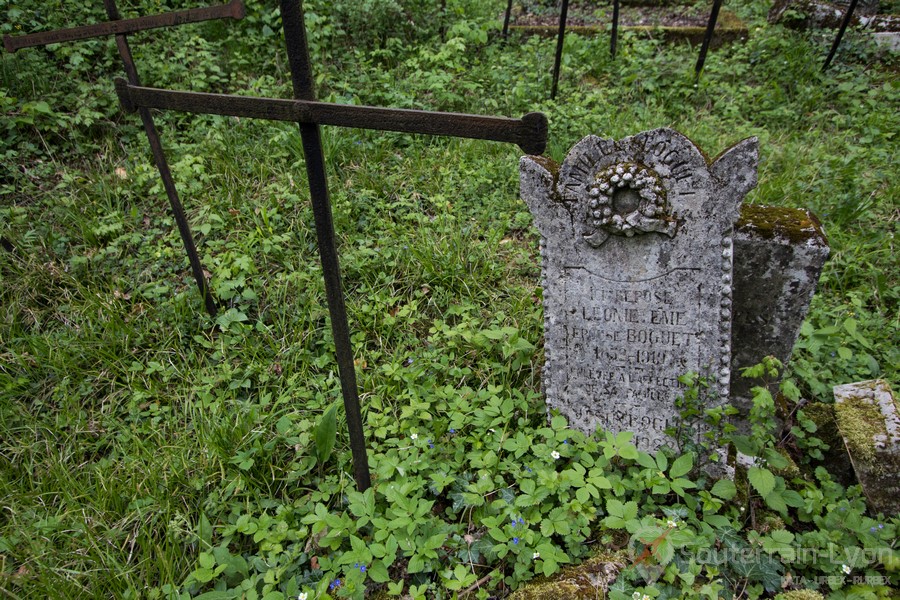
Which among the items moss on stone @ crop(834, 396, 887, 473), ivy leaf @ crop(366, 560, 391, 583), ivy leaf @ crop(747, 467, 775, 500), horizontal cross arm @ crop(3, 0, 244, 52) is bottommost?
ivy leaf @ crop(366, 560, 391, 583)

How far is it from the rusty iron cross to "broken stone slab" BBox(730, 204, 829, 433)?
1.41m

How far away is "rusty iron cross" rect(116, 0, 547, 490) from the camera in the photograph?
4.12 ft

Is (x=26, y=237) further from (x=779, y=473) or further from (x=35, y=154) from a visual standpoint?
(x=779, y=473)

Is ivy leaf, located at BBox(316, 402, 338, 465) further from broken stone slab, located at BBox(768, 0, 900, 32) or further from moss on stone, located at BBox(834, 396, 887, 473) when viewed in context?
broken stone slab, located at BBox(768, 0, 900, 32)

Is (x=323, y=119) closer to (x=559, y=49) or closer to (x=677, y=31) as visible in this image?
(x=559, y=49)

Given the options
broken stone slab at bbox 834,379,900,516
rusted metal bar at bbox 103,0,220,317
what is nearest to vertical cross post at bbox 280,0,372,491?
rusted metal bar at bbox 103,0,220,317

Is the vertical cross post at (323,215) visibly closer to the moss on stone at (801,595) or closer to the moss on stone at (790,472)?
the moss on stone at (801,595)

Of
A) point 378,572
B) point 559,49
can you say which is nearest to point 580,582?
point 378,572

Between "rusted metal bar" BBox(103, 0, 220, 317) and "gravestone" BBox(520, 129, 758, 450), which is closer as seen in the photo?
"gravestone" BBox(520, 129, 758, 450)

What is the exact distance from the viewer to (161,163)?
2699 millimetres

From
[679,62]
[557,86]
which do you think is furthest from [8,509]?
[679,62]

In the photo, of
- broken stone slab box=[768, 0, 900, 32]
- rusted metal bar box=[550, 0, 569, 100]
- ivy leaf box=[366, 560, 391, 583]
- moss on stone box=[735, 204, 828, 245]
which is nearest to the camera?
ivy leaf box=[366, 560, 391, 583]

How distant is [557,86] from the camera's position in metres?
4.77

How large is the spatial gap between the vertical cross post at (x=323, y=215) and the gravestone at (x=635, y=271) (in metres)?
0.92
